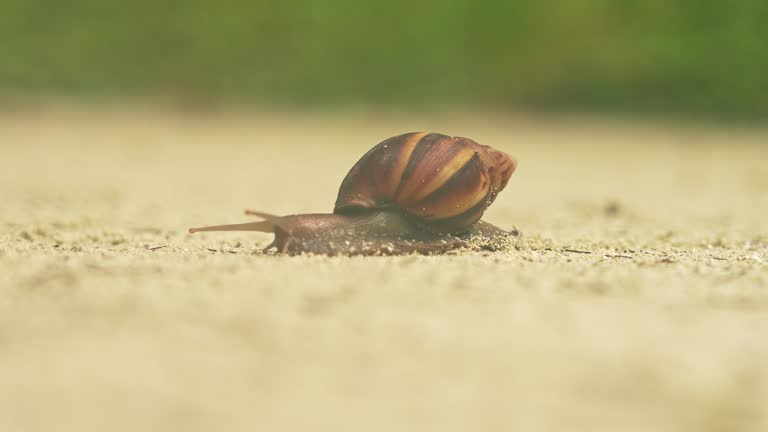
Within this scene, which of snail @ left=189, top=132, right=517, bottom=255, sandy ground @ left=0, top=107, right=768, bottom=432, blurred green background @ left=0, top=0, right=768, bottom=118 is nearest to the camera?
sandy ground @ left=0, top=107, right=768, bottom=432

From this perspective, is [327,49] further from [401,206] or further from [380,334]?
[380,334]

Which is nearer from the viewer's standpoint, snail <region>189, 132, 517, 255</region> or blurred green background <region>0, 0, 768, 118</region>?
snail <region>189, 132, 517, 255</region>

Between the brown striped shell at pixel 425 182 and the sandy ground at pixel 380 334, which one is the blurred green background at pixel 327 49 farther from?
the brown striped shell at pixel 425 182

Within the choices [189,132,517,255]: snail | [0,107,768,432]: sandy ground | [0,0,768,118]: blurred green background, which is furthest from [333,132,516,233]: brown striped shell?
[0,0,768,118]: blurred green background

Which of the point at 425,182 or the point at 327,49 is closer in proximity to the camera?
the point at 425,182

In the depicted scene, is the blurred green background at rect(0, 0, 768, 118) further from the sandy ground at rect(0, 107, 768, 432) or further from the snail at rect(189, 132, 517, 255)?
the snail at rect(189, 132, 517, 255)

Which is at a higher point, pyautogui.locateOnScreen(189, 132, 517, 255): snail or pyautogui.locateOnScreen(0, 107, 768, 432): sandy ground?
pyautogui.locateOnScreen(189, 132, 517, 255): snail

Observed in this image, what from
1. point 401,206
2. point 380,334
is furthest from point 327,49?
point 380,334

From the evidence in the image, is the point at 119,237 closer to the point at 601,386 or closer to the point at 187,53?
the point at 601,386

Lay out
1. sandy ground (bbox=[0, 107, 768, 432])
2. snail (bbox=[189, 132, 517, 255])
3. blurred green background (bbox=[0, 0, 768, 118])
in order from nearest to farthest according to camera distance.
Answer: sandy ground (bbox=[0, 107, 768, 432])
snail (bbox=[189, 132, 517, 255])
blurred green background (bbox=[0, 0, 768, 118])
